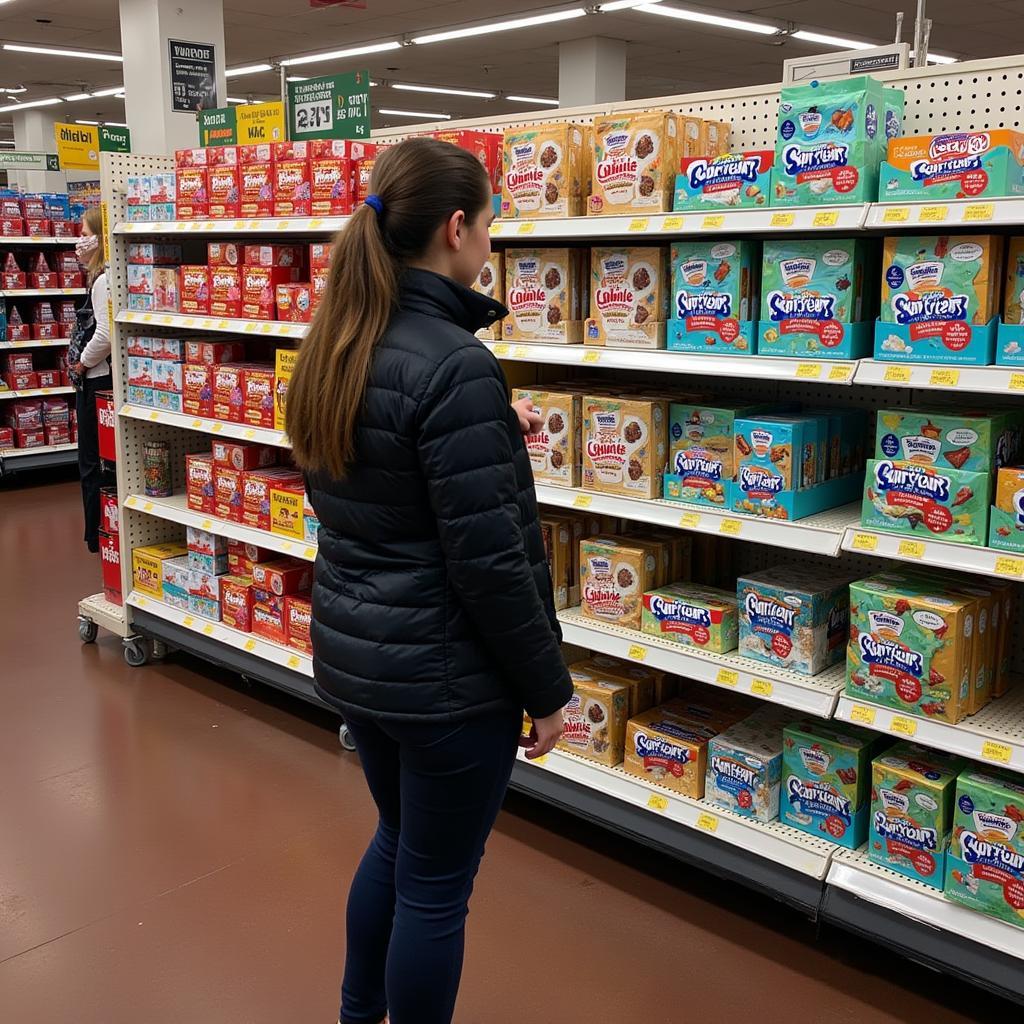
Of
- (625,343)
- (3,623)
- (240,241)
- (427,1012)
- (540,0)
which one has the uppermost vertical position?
(540,0)

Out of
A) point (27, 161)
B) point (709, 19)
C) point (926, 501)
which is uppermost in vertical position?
point (709, 19)

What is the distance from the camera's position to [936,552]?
2.34 metres

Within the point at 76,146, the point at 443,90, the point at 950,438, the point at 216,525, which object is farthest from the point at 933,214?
the point at 443,90

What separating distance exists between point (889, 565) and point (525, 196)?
1.41 m

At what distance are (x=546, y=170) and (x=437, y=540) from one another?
154 cm

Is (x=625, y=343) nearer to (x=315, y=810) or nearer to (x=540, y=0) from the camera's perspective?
(x=315, y=810)

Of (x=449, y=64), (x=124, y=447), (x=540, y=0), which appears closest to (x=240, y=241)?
(x=124, y=447)

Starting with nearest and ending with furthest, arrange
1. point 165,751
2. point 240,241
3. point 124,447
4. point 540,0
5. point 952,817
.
A: point 952,817
point 165,751
point 240,241
point 124,447
point 540,0

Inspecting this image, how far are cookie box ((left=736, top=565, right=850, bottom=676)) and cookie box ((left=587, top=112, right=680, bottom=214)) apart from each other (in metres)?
0.99

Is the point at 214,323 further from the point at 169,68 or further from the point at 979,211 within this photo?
the point at 169,68

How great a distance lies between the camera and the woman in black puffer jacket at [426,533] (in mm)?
1691

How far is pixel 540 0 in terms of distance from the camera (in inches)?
409

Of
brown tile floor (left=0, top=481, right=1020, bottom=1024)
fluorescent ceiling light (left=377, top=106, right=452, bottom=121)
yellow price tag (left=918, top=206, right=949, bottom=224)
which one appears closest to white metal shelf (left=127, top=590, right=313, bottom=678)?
brown tile floor (left=0, top=481, right=1020, bottom=1024)

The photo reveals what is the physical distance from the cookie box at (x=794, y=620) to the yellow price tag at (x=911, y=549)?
30 centimetres
